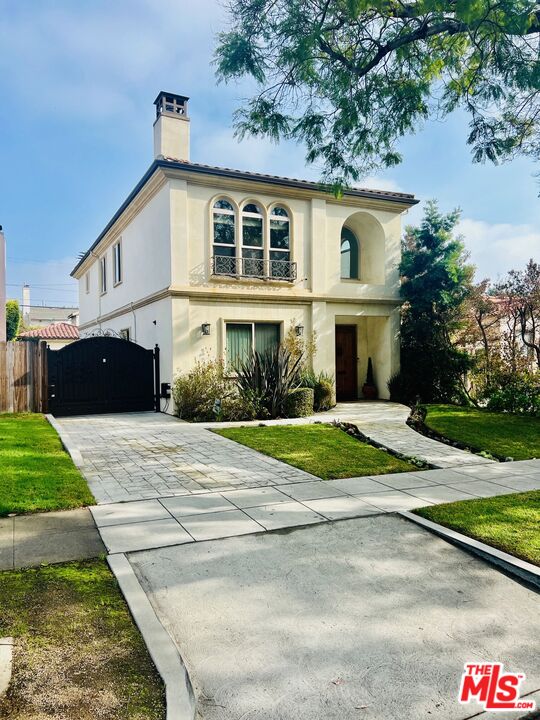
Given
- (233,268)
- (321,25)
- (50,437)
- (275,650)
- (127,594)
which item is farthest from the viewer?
(233,268)

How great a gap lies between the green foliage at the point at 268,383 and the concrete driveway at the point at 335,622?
8381 millimetres

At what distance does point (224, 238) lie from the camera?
1434cm

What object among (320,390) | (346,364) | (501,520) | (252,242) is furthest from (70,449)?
(346,364)

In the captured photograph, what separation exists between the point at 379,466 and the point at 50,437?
6297 millimetres

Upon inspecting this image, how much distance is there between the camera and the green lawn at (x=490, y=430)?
28.8 ft

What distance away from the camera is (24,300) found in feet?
228

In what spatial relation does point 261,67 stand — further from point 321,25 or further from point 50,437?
point 50,437

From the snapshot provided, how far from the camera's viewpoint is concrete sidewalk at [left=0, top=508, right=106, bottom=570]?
12.8 ft

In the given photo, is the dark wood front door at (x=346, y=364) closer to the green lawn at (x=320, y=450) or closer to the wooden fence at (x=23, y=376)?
the green lawn at (x=320, y=450)

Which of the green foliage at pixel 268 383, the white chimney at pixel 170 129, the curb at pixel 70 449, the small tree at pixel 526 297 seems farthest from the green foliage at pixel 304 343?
the curb at pixel 70 449

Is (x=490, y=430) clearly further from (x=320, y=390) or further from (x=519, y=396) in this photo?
(x=320, y=390)

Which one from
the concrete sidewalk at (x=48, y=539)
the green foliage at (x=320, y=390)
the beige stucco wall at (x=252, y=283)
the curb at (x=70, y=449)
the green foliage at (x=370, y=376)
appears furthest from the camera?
the green foliage at (x=370, y=376)

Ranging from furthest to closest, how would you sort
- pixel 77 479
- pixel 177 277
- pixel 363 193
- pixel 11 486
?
pixel 363 193, pixel 177 277, pixel 77 479, pixel 11 486

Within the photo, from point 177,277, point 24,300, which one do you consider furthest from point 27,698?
point 24,300
